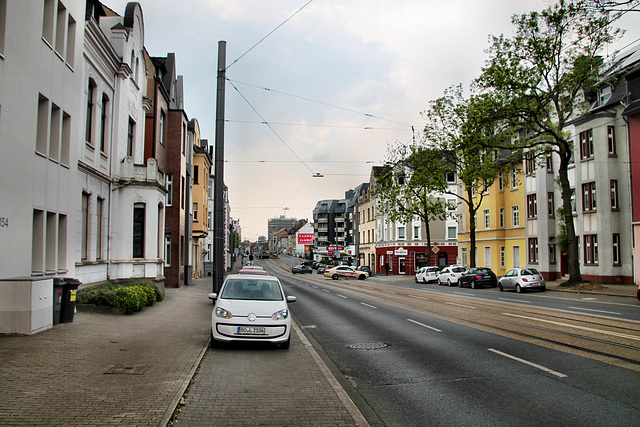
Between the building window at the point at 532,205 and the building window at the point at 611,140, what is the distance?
8646 millimetres

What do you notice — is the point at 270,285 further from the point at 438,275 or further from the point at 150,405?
the point at 438,275

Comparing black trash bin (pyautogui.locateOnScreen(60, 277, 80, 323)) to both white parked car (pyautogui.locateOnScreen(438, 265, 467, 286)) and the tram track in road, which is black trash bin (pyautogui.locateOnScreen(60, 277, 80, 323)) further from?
white parked car (pyautogui.locateOnScreen(438, 265, 467, 286))

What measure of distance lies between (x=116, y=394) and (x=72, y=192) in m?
10.4

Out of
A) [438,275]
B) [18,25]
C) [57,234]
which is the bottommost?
[438,275]

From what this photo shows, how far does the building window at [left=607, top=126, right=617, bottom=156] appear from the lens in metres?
30.5

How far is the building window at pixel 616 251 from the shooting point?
30.1 m

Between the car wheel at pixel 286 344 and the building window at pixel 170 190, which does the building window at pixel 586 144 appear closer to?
the building window at pixel 170 190

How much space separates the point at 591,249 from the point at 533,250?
25.8 ft

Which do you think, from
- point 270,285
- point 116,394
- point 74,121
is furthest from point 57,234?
point 116,394

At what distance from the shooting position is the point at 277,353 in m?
9.88

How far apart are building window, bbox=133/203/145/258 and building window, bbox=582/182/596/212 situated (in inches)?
1063

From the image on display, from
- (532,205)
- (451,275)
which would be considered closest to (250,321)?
(451,275)

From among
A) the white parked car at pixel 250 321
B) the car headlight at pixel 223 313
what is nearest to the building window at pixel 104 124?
the white parked car at pixel 250 321

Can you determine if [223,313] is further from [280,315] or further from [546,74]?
[546,74]
